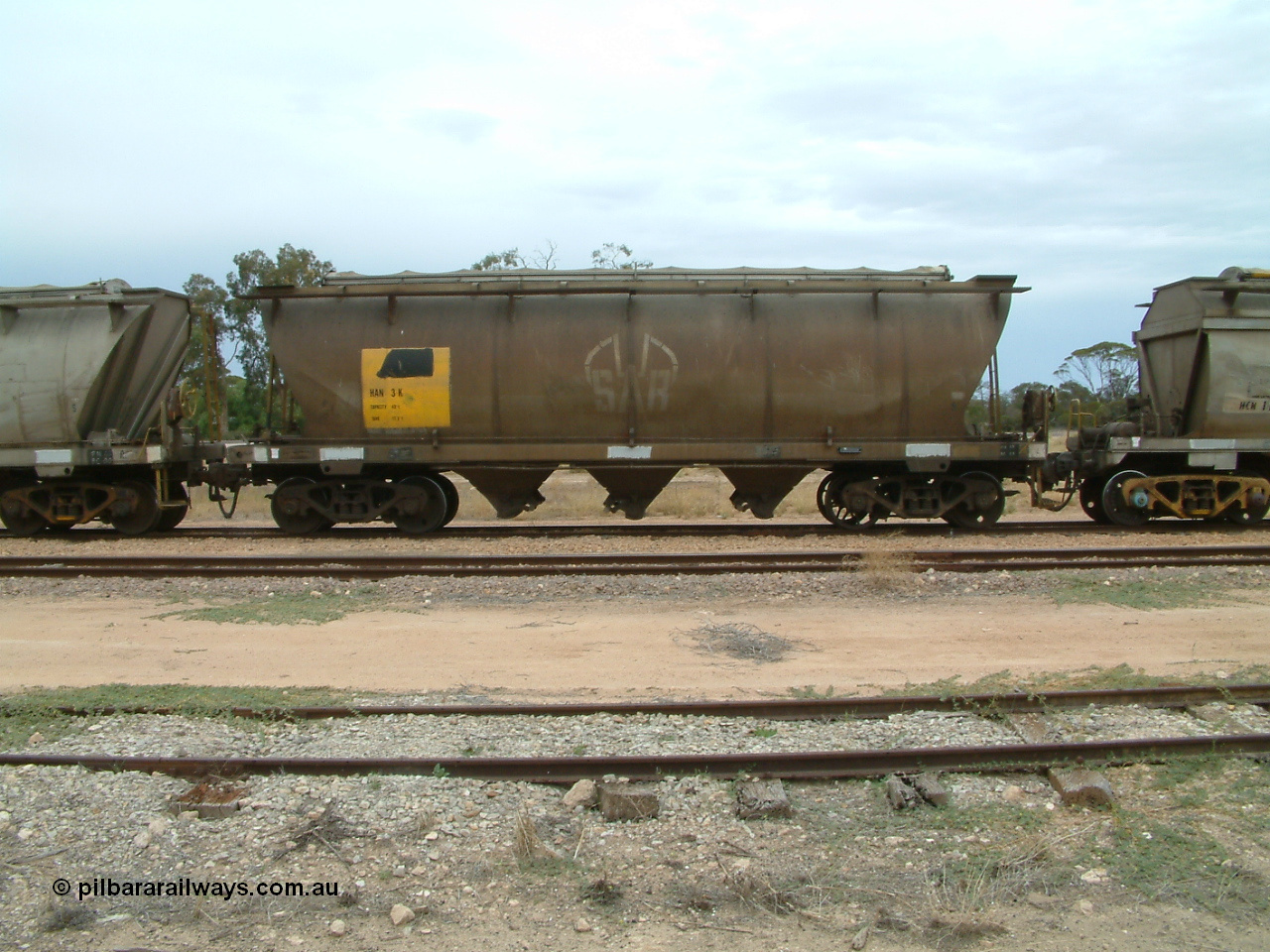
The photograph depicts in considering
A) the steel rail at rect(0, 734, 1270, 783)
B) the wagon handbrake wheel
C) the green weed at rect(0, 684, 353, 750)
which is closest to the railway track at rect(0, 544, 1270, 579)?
the wagon handbrake wheel

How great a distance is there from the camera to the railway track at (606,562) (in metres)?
10.0

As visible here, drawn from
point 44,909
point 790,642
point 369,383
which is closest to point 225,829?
point 44,909

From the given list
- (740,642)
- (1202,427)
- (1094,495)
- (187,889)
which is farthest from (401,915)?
(1094,495)

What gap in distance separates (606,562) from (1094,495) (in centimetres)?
884

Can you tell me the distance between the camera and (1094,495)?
1452 cm

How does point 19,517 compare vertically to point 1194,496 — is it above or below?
below

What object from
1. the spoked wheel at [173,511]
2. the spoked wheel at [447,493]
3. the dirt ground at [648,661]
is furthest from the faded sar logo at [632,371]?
the spoked wheel at [173,511]

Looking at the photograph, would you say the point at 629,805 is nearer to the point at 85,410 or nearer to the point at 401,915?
the point at 401,915

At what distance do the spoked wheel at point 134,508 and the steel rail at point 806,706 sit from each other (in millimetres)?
8636

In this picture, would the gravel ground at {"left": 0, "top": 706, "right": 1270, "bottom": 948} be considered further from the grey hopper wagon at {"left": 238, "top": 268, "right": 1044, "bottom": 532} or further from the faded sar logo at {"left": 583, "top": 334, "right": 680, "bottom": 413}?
the faded sar logo at {"left": 583, "top": 334, "right": 680, "bottom": 413}

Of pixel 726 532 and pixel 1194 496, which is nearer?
pixel 726 532

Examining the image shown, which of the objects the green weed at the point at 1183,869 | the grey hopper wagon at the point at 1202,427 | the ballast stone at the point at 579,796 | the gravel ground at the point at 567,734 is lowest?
the green weed at the point at 1183,869

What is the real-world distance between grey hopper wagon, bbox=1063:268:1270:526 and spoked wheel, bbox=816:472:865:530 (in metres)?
3.40

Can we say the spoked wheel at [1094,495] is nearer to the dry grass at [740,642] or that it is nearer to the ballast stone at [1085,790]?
the dry grass at [740,642]
